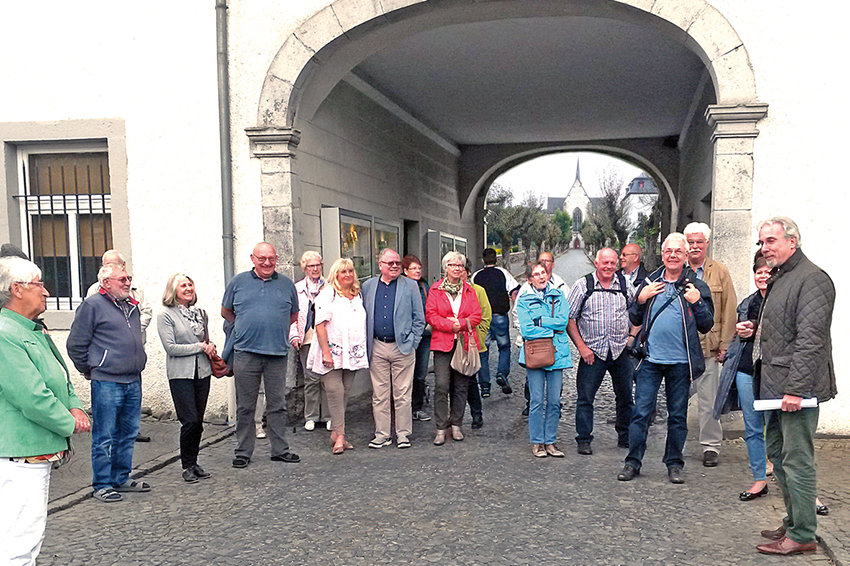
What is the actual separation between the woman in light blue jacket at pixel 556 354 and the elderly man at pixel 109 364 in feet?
9.78

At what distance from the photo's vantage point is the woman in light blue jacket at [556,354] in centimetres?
562

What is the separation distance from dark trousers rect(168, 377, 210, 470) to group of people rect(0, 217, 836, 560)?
0.04 ft

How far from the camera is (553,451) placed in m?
5.65

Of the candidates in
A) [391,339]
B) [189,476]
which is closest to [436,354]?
[391,339]

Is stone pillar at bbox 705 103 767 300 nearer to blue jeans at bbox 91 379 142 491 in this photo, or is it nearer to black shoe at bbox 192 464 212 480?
black shoe at bbox 192 464 212 480

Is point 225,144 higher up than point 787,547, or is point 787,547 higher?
point 225,144

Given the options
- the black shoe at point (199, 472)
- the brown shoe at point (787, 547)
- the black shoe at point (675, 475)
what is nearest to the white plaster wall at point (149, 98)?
the black shoe at point (199, 472)

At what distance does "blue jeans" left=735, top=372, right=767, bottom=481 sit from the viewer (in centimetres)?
441

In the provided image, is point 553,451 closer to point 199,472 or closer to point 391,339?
point 391,339

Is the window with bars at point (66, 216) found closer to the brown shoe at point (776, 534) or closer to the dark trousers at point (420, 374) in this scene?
the dark trousers at point (420, 374)

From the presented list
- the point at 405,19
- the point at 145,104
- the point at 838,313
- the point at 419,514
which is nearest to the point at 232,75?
the point at 145,104

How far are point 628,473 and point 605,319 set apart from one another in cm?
125

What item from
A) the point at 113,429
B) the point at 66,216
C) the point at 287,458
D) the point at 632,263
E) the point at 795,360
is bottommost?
the point at 287,458

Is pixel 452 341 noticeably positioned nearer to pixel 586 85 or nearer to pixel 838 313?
pixel 838 313
